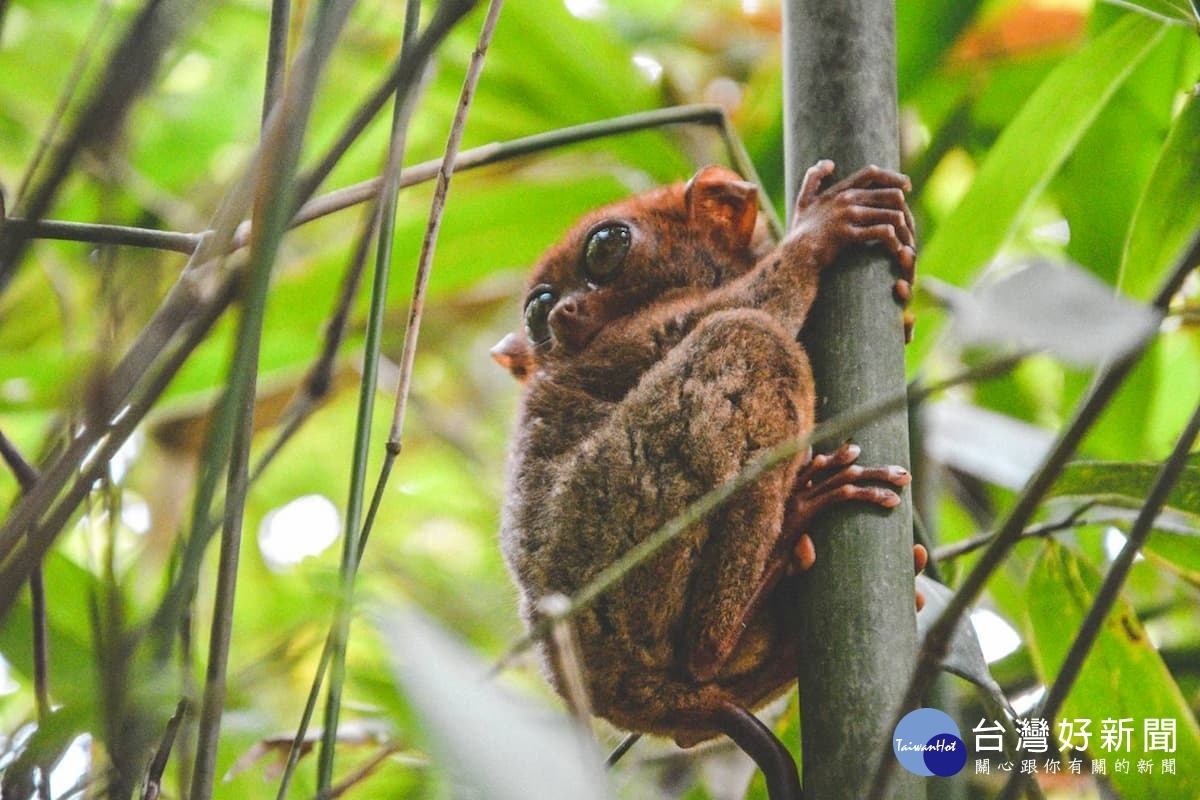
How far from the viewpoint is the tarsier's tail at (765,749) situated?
6.12 feet

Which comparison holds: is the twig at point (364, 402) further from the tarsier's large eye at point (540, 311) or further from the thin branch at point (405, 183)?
the tarsier's large eye at point (540, 311)

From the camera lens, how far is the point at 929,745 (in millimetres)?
1589

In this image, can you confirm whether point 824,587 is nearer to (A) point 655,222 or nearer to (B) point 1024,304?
(B) point 1024,304

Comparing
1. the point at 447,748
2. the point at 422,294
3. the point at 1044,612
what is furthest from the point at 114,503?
the point at 1044,612

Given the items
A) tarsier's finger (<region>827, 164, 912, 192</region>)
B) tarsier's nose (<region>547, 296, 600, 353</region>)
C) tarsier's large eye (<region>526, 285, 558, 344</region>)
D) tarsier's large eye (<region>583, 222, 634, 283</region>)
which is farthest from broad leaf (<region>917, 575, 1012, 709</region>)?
tarsier's large eye (<region>526, 285, 558, 344</region>)

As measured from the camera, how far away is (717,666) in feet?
7.41

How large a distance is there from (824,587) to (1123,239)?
1.89m

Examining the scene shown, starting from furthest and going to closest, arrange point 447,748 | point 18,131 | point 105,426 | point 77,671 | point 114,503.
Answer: point 18,131 < point 77,671 < point 114,503 < point 105,426 < point 447,748

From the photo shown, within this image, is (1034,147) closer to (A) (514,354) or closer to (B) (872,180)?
(B) (872,180)

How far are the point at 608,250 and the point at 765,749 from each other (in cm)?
144

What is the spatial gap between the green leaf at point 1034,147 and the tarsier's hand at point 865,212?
75cm

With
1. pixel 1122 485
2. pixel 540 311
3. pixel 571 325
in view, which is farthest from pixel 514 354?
pixel 1122 485

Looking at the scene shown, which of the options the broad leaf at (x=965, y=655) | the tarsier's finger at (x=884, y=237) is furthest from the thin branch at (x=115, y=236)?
the broad leaf at (x=965, y=655)

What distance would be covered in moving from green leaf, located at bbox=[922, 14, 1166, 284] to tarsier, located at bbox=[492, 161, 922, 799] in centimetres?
51
